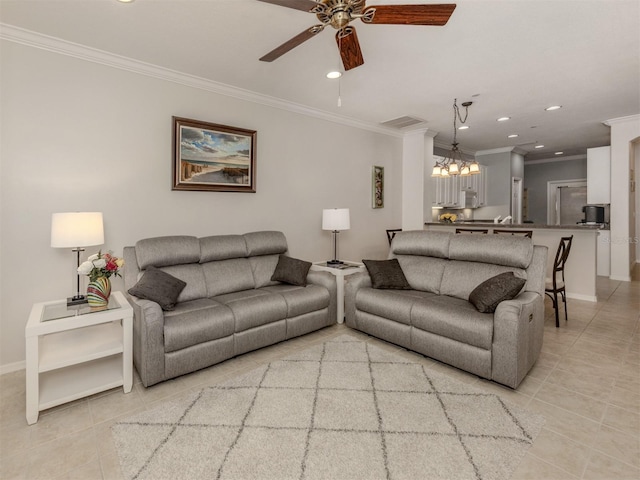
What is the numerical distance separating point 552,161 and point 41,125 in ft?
36.1

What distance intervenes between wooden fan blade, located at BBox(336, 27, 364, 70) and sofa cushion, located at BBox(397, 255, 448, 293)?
213cm

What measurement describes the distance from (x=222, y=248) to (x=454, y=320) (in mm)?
2328

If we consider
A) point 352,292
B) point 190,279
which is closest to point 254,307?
point 190,279

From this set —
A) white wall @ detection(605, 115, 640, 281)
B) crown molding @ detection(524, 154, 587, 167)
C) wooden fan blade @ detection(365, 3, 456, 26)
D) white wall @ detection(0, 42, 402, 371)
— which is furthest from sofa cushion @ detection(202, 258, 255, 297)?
crown molding @ detection(524, 154, 587, 167)

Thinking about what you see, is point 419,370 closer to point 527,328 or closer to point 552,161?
point 527,328

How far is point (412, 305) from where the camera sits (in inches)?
116

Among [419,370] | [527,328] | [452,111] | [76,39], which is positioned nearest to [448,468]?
[419,370]

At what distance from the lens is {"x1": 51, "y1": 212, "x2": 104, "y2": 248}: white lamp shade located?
2449 millimetres

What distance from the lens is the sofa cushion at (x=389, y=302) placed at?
9.84 ft

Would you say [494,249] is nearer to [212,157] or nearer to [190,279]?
[190,279]

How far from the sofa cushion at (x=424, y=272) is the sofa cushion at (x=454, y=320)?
35 cm

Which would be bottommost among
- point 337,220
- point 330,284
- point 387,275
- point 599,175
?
point 330,284

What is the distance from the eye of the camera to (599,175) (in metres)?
6.12

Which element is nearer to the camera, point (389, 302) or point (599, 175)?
point (389, 302)
